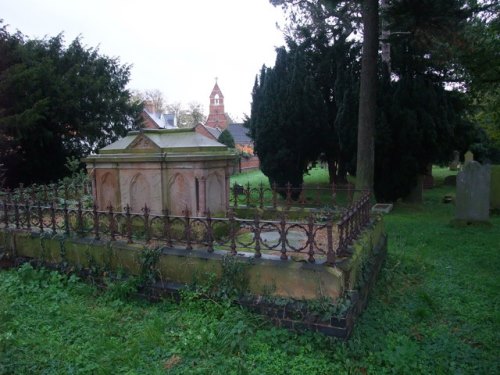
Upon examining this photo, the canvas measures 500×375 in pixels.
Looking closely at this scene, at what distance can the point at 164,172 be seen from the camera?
5984 millimetres

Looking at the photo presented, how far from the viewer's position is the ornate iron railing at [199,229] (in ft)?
14.3

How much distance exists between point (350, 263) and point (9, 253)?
203 inches

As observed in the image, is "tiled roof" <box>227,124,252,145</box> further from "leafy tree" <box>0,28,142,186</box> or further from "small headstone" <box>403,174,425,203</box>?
"small headstone" <box>403,174,425,203</box>

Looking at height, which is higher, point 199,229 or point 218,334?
point 199,229

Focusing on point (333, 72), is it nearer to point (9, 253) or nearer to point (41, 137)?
point (41, 137)

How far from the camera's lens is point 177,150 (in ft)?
19.6

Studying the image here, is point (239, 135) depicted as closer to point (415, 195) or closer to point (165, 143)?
point (415, 195)

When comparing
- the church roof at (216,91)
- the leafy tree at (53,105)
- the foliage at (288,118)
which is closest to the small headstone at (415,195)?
the foliage at (288,118)

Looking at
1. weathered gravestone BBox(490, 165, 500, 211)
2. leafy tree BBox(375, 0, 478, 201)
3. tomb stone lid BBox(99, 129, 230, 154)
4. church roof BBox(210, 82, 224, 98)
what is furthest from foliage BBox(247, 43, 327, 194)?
church roof BBox(210, 82, 224, 98)

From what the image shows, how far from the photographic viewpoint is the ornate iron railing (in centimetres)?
435

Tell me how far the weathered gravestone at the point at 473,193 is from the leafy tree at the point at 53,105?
491 inches

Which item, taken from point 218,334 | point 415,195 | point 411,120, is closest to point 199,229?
point 218,334

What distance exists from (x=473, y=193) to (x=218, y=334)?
8123 mm

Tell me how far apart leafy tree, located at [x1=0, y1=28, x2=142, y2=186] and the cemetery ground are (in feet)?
30.3
